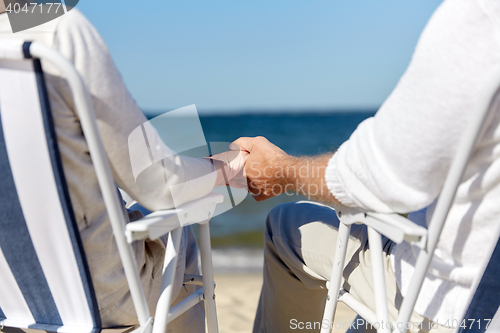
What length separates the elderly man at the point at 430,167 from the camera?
2.31 feet

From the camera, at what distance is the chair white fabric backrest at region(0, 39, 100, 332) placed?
0.74m

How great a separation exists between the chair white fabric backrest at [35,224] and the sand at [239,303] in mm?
1378

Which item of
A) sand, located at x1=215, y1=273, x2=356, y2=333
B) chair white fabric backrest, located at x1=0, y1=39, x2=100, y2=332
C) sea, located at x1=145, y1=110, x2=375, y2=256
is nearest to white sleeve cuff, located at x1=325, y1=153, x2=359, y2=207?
sea, located at x1=145, y1=110, x2=375, y2=256

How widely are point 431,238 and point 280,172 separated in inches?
22.0

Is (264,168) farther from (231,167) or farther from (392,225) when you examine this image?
(392,225)

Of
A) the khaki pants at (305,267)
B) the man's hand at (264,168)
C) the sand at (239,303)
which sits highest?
the man's hand at (264,168)

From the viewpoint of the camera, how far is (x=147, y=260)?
3.48 ft

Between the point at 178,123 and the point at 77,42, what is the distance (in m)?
0.40

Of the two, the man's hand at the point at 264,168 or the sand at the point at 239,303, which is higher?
the man's hand at the point at 264,168

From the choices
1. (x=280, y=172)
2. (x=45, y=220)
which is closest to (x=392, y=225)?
(x=280, y=172)

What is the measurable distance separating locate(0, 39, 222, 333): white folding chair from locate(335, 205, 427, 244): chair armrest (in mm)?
371

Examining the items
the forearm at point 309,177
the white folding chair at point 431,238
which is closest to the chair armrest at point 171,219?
the forearm at point 309,177

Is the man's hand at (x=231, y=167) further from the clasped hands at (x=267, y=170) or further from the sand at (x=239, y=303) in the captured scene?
the sand at (x=239, y=303)

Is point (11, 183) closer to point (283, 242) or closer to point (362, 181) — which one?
point (362, 181)
